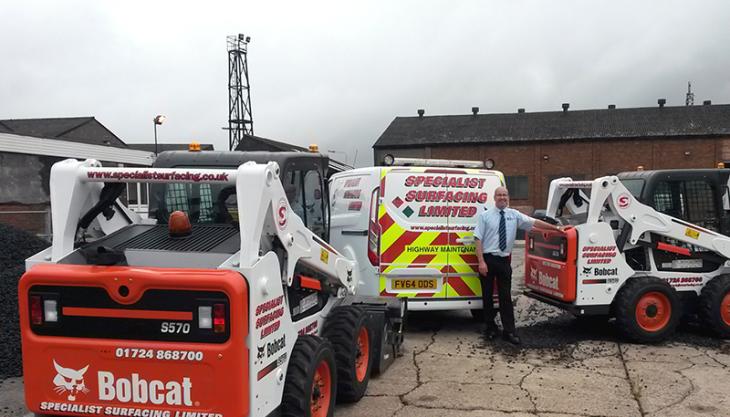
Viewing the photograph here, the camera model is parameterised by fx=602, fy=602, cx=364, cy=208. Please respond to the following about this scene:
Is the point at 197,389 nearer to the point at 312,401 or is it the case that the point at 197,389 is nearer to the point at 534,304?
the point at 312,401

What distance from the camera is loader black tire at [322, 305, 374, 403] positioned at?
486 centimetres

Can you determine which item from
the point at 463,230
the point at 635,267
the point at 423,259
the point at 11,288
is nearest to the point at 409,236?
the point at 423,259

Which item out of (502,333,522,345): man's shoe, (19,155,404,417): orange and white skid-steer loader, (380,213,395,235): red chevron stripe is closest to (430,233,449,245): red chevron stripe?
(380,213,395,235): red chevron stripe

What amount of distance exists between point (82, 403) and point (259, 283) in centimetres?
121

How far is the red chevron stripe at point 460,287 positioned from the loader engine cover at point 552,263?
3.11 feet

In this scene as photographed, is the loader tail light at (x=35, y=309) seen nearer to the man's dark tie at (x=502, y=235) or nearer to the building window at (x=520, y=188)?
the man's dark tie at (x=502, y=235)

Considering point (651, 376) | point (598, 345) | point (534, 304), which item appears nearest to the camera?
point (651, 376)

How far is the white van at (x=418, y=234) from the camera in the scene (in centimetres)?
726

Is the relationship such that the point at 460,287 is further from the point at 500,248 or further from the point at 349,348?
the point at 349,348

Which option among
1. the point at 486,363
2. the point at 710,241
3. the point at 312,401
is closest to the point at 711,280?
the point at 710,241

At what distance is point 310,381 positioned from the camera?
13.0 feet

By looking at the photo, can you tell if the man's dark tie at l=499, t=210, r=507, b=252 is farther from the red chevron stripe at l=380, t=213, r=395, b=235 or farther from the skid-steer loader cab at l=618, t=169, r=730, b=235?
the skid-steer loader cab at l=618, t=169, r=730, b=235

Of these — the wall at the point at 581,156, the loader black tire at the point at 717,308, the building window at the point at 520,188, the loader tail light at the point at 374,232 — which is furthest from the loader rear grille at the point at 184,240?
the building window at the point at 520,188

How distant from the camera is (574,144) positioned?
1655 inches
